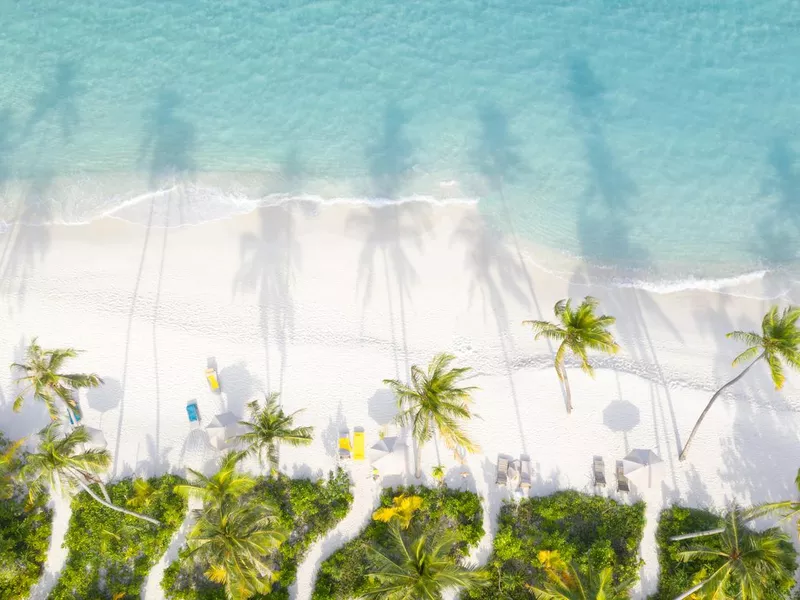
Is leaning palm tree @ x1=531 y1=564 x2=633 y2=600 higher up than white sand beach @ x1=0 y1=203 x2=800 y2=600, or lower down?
lower down

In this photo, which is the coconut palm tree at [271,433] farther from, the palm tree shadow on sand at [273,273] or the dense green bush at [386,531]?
the dense green bush at [386,531]

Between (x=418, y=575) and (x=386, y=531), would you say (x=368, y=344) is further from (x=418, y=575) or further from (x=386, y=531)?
(x=418, y=575)

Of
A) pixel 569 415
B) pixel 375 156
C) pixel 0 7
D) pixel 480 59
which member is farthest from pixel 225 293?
pixel 0 7

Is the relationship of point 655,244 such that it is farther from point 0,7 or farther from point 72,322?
point 0,7

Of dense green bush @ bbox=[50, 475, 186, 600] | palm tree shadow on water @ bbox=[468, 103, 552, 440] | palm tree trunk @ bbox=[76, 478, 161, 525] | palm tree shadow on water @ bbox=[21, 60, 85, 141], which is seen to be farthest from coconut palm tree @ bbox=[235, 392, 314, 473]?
palm tree shadow on water @ bbox=[21, 60, 85, 141]

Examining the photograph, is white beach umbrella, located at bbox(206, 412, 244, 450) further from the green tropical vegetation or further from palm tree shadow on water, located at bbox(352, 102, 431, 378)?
the green tropical vegetation

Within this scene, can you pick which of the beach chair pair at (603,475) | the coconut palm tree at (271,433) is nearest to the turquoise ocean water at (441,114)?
the beach chair pair at (603,475)

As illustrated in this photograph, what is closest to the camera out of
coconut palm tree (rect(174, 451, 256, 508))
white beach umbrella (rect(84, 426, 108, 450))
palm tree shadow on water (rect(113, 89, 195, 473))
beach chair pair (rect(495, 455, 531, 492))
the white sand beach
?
coconut palm tree (rect(174, 451, 256, 508))

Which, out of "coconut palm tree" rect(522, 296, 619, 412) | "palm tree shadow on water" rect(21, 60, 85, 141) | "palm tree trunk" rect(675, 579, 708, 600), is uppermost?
"palm tree shadow on water" rect(21, 60, 85, 141)
